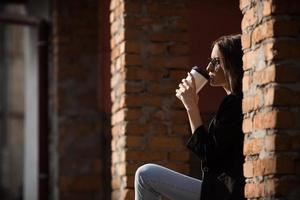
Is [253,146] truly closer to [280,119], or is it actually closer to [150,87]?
[280,119]

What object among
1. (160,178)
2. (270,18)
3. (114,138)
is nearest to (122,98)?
(114,138)

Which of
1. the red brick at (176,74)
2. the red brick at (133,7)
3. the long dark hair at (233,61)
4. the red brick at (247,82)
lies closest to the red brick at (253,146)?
the red brick at (247,82)

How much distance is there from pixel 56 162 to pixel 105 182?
0.50 meters

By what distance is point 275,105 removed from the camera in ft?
15.2

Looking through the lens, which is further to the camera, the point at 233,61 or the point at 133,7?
the point at 133,7

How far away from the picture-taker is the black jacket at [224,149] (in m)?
5.04

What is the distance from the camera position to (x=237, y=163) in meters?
5.10

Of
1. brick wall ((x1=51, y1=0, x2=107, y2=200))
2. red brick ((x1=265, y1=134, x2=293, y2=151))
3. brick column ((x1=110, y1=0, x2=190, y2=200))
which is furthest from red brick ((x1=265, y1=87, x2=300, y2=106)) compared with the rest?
brick wall ((x1=51, y1=0, x2=107, y2=200))

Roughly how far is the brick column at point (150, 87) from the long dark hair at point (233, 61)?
1.81m

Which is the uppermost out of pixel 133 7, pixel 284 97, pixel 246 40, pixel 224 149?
pixel 133 7

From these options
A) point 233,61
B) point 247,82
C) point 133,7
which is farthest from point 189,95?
point 133,7

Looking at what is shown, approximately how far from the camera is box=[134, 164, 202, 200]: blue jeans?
17.5 ft

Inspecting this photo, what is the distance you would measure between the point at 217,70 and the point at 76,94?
16.1 feet

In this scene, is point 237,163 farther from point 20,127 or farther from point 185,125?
point 20,127
